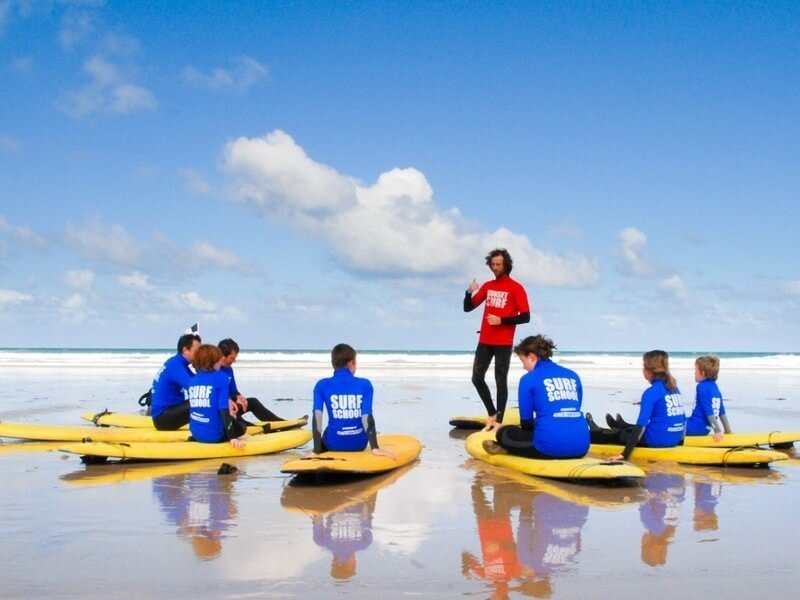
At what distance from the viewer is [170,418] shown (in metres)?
9.59

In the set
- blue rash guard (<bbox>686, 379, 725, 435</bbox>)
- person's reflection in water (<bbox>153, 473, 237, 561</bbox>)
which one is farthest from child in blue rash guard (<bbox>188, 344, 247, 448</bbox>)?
blue rash guard (<bbox>686, 379, 725, 435</bbox>)

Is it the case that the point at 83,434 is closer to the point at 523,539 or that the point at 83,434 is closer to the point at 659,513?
the point at 523,539

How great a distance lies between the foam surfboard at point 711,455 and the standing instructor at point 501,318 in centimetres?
269

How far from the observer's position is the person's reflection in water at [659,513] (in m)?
4.48

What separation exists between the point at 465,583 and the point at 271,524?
1792 mm

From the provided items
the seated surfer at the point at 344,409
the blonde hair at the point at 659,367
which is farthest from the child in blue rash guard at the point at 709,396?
the seated surfer at the point at 344,409

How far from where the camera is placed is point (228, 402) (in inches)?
332

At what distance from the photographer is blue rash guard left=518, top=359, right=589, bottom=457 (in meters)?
6.97

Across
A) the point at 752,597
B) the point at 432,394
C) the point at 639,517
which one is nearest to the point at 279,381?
the point at 432,394

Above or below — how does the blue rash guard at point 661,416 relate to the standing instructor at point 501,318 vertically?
below

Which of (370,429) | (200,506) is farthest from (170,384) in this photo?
(200,506)

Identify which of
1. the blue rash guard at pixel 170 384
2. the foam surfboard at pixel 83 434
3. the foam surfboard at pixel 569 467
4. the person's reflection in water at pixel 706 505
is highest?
the blue rash guard at pixel 170 384

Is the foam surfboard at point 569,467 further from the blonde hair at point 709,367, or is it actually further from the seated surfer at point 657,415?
the blonde hair at point 709,367

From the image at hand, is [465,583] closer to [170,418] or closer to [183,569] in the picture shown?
[183,569]
